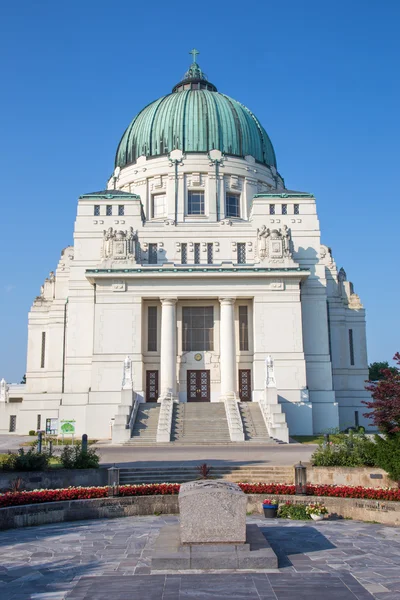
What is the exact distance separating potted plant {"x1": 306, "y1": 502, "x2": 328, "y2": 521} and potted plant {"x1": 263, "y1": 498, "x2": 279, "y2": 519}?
37.9 inches

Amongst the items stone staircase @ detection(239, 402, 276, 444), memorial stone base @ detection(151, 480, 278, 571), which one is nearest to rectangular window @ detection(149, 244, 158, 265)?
stone staircase @ detection(239, 402, 276, 444)

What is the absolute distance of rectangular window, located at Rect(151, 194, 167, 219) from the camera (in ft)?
183

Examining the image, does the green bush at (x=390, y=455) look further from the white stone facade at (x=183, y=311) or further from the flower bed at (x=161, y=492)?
the white stone facade at (x=183, y=311)

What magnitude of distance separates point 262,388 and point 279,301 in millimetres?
6865

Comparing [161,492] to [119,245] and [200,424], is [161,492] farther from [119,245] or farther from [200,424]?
[119,245]

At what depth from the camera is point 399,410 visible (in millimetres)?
19609

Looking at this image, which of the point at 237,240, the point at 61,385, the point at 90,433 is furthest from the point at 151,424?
the point at 237,240

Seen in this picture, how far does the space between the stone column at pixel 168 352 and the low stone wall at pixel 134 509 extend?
24834 mm

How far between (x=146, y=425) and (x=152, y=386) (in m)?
7.29

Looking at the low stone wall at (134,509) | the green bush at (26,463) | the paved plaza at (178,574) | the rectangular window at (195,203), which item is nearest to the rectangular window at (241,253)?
the rectangular window at (195,203)

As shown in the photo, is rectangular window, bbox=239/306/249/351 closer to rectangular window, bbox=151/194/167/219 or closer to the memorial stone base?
rectangular window, bbox=151/194/167/219

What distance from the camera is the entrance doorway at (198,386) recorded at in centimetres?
4647

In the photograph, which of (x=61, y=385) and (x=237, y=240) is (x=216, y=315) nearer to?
(x=237, y=240)

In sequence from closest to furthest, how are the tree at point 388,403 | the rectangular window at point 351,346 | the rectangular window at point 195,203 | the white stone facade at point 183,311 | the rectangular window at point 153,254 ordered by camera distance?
the tree at point 388,403
the white stone facade at point 183,311
the rectangular window at point 153,254
the rectangular window at point 351,346
the rectangular window at point 195,203
